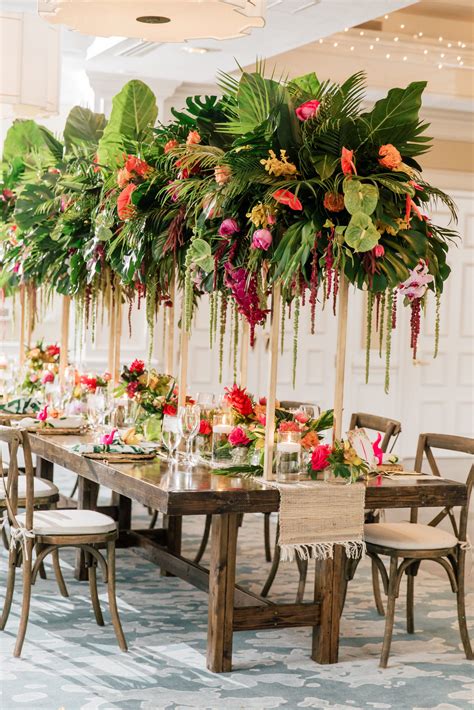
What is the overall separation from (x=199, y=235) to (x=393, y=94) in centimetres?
94

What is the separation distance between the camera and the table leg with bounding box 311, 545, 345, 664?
13.8ft

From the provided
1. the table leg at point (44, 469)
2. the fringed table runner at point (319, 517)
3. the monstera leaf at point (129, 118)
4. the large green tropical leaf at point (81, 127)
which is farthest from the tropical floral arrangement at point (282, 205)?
the table leg at point (44, 469)

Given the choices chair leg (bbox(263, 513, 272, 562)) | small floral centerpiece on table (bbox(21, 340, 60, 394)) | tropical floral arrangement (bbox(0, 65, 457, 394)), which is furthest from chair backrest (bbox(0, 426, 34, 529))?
small floral centerpiece on table (bbox(21, 340, 60, 394))

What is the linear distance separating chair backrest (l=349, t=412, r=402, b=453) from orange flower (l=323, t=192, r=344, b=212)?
3.77 ft

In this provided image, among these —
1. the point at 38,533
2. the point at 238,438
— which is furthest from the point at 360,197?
the point at 38,533

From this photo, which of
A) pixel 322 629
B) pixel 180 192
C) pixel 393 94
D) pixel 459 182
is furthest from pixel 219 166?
pixel 459 182

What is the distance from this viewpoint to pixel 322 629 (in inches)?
166

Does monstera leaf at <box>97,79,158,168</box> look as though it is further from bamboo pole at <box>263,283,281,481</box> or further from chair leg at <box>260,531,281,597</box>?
chair leg at <box>260,531,281,597</box>

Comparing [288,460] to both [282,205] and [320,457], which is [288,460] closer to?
[320,457]

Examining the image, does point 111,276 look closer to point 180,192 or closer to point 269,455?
point 180,192

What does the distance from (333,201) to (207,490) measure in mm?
1131

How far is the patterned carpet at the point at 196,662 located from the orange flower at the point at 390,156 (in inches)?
74.9

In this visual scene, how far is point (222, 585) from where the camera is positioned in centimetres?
399

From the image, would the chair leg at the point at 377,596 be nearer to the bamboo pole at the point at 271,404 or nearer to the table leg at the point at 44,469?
the bamboo pole at the point at 271,404
